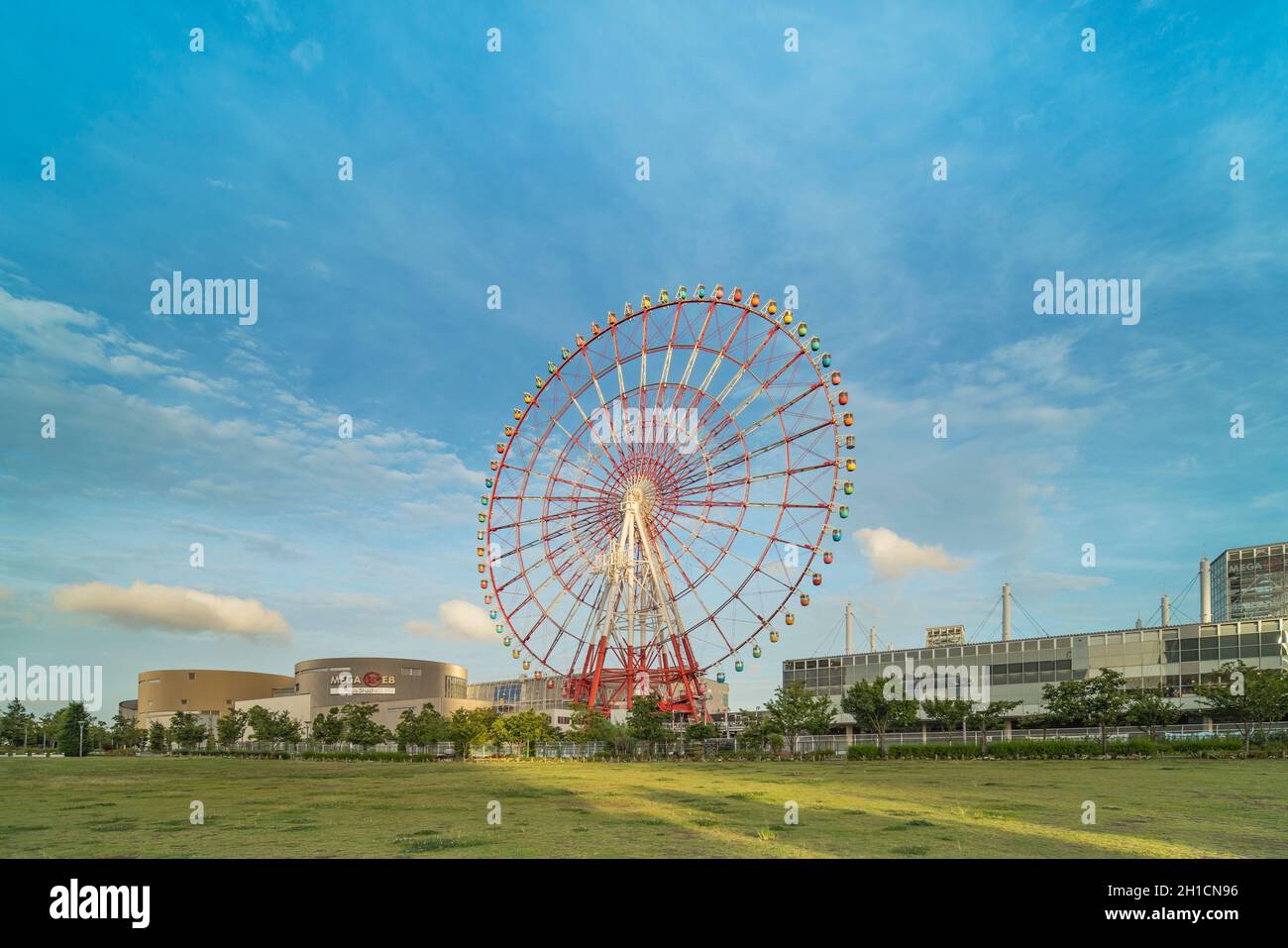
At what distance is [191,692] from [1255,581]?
181188mm

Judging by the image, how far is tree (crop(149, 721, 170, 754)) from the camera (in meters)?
135

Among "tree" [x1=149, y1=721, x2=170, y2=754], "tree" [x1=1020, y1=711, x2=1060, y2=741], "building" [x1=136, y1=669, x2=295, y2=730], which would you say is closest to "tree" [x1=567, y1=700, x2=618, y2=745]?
"tree" [x1=1020, y1=711, x2=1060, y2=741]

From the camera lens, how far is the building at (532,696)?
429ft

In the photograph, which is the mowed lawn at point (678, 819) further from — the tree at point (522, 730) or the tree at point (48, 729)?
the tree at point (48, 729)

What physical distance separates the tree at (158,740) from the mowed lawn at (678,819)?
367 feet

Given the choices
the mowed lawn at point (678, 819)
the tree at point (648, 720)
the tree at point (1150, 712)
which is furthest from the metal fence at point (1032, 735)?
the mowed lawn at point (678, 819)

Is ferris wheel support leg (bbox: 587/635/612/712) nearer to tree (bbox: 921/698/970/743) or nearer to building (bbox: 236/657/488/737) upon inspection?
tree (bbox: 921/698/970/743)

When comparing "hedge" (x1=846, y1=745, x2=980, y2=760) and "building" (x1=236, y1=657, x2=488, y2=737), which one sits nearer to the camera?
"hedge" (x1=846, y1=745, x2=980, y2=760)

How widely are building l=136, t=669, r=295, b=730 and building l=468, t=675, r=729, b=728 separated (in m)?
40.3

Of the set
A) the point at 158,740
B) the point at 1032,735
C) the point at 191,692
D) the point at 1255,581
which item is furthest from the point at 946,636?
the point at 191,692
